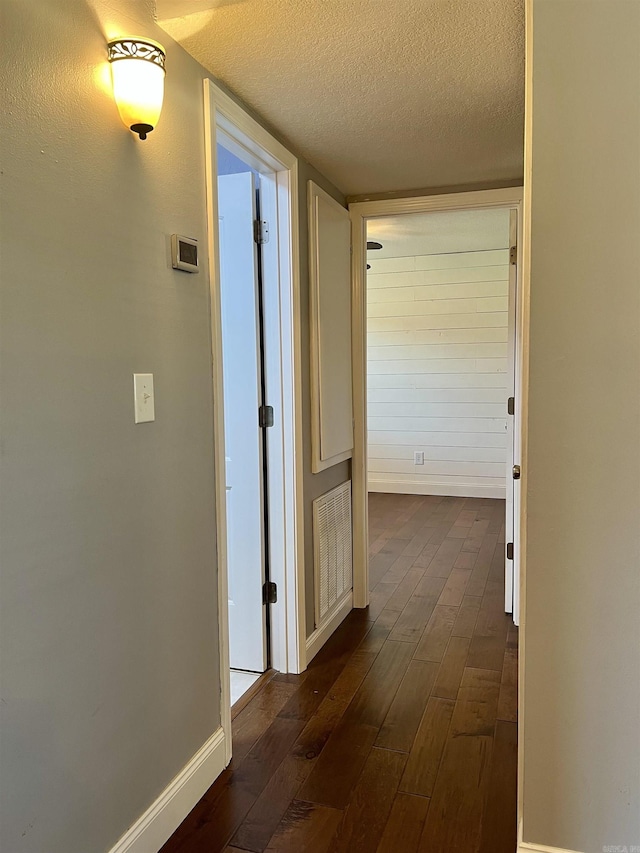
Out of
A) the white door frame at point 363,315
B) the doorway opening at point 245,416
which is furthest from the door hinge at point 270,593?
the white door frame at point 363,315

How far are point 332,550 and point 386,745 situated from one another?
103cm

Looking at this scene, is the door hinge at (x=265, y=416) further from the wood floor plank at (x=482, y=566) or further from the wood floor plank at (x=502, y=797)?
the wood floor plank at (x=482, y=566)

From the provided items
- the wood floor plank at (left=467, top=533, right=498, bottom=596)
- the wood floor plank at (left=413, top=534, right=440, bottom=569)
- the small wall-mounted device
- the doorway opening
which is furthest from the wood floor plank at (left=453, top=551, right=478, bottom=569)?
the small wall-mounted device

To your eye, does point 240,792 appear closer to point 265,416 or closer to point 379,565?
point 265,416

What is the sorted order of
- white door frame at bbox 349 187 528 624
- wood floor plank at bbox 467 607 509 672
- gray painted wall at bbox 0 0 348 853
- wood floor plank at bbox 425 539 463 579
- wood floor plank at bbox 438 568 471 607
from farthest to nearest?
wood floor plank at bbox 425 539 463 579, wood floor plank at bbox 438 568 471 607, white door frame at bbox 349 187 528 624, wood floor plank at bbox 467 607 509 672, gray painted wall at bbox 0 0 348 853

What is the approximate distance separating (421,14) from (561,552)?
1.38 metres

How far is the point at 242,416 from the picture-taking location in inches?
104

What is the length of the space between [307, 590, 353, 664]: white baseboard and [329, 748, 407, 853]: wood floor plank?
72 centimetres

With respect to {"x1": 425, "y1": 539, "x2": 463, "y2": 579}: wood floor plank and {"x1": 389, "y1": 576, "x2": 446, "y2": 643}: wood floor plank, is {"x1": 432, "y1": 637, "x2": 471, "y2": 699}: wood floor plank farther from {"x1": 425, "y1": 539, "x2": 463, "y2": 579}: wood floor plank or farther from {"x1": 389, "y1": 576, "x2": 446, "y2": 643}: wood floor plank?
{"x1": 425, "y1": 539, "x2": 463, "y2": 579}: wood floor plank

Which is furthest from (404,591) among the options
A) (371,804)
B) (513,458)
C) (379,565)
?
(371,804)

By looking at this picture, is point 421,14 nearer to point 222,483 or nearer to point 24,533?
point 222,483

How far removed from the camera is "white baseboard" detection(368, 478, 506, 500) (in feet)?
20.7

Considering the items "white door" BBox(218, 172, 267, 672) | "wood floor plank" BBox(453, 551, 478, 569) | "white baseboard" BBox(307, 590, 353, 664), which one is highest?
"white door" BBox(218, 172, 267, 672)

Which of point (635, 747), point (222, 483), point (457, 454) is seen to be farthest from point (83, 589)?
point (457, 454)
